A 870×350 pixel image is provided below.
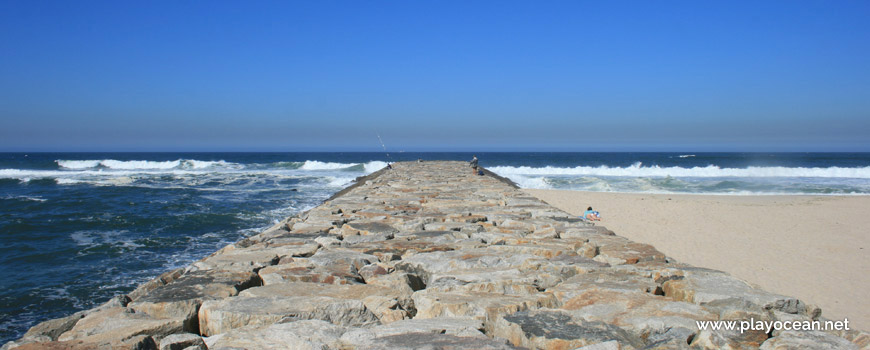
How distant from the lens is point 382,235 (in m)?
4.22

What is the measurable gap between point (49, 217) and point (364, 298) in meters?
14.0

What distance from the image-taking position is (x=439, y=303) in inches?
93.7

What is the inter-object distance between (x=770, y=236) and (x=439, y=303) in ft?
35.2

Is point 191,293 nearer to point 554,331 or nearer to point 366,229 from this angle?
point 554,331

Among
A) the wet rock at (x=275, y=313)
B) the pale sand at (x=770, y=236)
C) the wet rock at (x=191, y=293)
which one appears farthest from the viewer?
the pale sand at (x=770, y=236)

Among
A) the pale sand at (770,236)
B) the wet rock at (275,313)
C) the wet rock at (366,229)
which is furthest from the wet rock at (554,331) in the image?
the pale sand at (770,236)

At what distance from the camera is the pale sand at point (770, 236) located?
22.2 feet

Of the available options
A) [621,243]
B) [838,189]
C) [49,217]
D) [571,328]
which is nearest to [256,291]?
[571,328]

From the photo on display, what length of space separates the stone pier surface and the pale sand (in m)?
4.34

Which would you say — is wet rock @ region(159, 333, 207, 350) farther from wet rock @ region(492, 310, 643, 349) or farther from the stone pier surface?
wet rock @ region(492, 310, 643, 349)

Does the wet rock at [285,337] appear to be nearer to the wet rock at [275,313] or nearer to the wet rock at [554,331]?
the wet rock at [275,313]

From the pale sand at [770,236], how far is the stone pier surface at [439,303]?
4.34 meters

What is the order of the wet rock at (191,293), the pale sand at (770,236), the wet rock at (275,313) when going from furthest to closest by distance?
the pale sand at (770,236) < the wet rock at (191,293) < the wet rock at (275,313)

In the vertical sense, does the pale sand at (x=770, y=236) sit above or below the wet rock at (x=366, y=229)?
below
